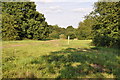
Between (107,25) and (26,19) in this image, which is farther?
(26,19)

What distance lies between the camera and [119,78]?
4016 mm

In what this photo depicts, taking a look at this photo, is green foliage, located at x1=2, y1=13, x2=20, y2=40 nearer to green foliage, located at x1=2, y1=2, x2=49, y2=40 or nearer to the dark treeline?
the dark treeline

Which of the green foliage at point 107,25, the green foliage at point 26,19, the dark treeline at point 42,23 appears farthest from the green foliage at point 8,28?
the green foliage at point 107,25

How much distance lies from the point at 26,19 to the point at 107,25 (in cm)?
2335

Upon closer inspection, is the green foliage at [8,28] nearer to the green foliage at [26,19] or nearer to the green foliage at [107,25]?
the green foliage at [26,19]

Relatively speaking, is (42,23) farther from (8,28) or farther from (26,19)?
(8,28)

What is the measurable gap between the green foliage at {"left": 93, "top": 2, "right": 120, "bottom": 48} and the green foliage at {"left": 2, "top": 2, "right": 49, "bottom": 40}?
19.1 m

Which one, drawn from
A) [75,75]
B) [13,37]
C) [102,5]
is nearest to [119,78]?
[75,75]

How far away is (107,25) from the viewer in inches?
519

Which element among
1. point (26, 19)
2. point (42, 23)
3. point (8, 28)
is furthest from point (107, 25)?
point (26, 19)

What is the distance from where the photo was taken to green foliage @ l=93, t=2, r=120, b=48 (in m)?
12.4

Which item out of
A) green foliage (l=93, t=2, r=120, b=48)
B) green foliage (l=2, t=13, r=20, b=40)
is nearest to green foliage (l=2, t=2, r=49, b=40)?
green foliage (l=2, t=13, r=20, b=40)

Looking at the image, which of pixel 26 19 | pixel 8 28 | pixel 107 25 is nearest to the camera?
pixel 107 25

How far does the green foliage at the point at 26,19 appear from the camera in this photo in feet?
93.7
